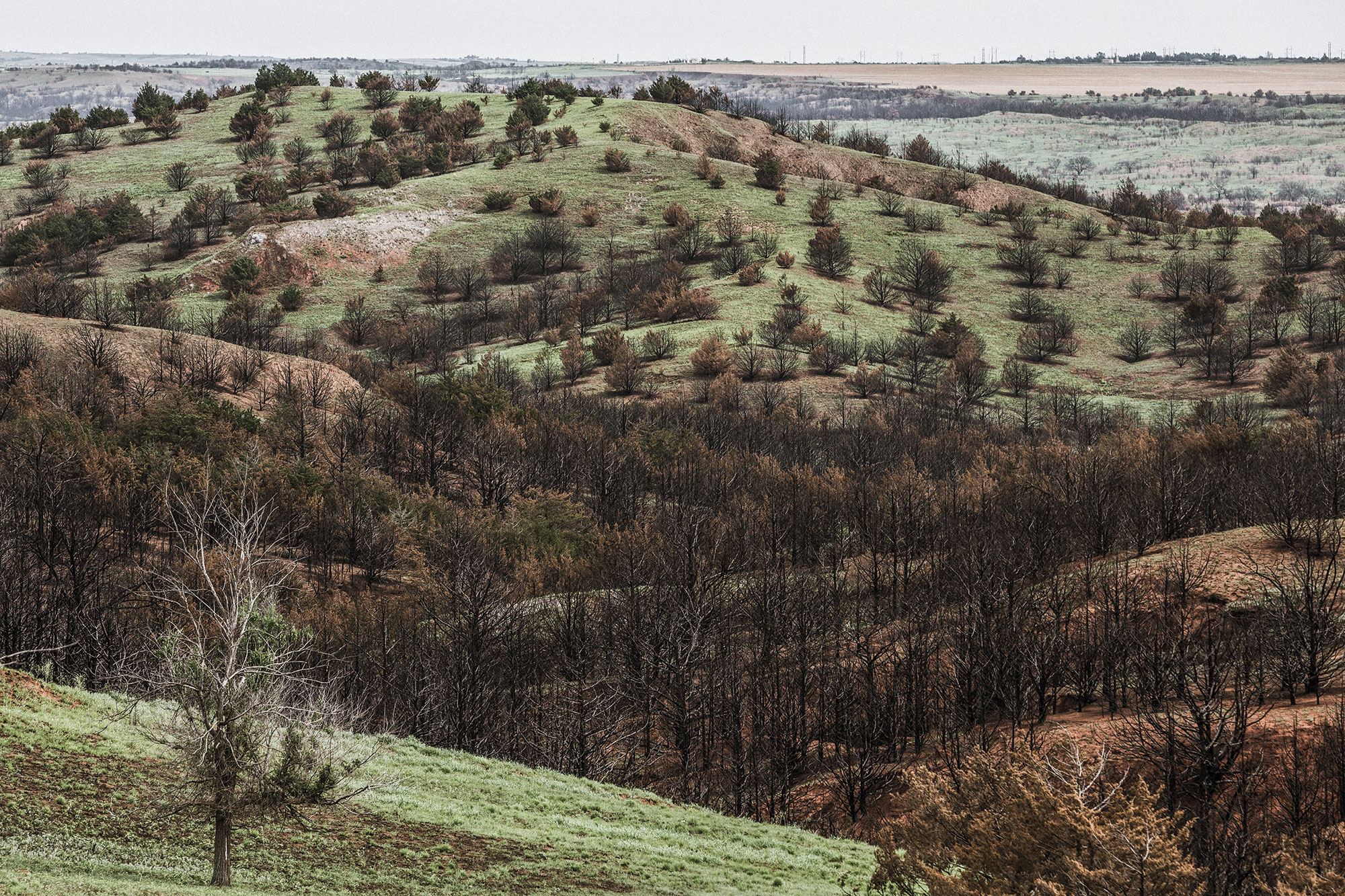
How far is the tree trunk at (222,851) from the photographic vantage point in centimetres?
1309

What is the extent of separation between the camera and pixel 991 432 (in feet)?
213

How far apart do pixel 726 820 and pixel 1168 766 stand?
8.82m

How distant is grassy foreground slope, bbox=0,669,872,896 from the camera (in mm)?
13852

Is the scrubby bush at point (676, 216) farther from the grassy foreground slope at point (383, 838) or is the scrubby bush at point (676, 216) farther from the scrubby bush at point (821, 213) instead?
the grassy foreground slope at point (383, 838)

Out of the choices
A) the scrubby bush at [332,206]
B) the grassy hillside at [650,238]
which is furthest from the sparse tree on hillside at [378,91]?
the scrubby bush at [332,206]

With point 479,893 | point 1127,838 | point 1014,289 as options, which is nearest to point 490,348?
point 1014,289

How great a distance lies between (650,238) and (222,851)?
8672cm

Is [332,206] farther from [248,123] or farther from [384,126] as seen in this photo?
[248,123]

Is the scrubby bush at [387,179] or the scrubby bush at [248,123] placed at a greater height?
the scrubby bush at [248,123]

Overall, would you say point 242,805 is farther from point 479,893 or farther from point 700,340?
point 700,340

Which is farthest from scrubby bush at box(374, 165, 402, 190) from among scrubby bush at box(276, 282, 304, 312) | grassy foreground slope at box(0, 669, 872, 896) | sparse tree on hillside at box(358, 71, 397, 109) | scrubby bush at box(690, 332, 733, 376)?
grassy foreground slope at box(0, 669, 872, 896)

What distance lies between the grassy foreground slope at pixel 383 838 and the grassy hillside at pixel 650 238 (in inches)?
2091

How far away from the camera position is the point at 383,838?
672 inches

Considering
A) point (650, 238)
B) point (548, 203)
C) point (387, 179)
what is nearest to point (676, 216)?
point (650, 238)
